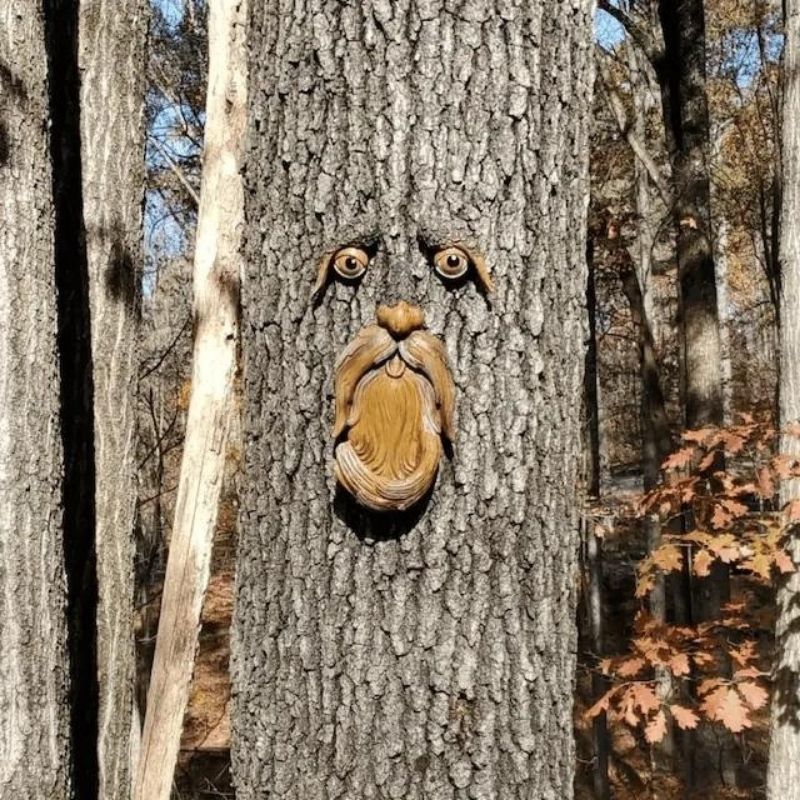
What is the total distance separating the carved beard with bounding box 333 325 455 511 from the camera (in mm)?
1562

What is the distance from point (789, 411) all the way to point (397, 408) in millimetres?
3431

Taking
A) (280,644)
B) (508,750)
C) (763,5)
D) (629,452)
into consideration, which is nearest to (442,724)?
(508,750)

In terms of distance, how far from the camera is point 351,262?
5.27 feet

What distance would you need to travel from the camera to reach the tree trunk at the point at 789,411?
425cm

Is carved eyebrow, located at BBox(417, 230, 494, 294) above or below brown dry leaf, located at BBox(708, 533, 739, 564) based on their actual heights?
above

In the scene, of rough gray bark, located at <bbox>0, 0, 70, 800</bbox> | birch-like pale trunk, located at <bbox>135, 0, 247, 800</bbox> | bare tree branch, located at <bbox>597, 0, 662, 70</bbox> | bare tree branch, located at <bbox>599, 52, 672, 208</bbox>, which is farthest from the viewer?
bare tree branch, located at <bbox>597, 0, 662, 70</bbox>

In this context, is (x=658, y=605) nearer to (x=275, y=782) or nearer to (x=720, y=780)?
(x=720, y=780)

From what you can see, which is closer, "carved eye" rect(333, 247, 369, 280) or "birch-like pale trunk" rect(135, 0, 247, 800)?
"carved eye" rect(333, 247, 369, 280)

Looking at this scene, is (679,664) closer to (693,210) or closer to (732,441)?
(732,441)

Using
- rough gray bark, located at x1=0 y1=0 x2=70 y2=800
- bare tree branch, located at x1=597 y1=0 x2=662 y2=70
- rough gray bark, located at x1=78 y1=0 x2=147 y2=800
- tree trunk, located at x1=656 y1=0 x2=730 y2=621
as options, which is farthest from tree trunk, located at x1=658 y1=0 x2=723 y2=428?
rough gray bark, located at x1=0 y1=0 x2=70 y2=800

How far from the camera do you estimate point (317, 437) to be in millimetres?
1666

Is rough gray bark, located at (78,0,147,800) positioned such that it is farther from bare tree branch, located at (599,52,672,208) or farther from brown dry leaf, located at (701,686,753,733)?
bare tree branch, located at (599,52,672,208)

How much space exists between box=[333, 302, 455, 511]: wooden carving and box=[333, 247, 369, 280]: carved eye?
3.5 inches

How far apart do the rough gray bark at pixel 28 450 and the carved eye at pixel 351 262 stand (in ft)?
6.20
